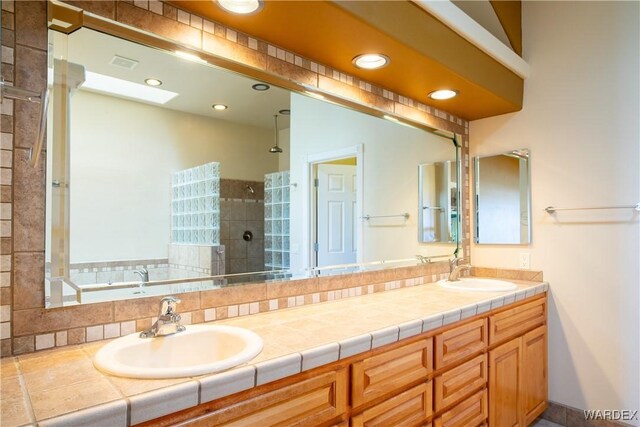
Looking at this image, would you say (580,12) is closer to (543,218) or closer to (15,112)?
(543,218)

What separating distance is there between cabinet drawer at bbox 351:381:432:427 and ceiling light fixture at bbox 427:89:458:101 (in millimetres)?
1573

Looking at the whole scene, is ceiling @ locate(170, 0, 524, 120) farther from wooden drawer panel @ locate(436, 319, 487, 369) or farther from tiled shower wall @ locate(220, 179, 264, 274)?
wooden drawer panel @ locate(436, 319, 487, 369)

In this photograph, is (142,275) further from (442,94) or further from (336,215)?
(442,94)

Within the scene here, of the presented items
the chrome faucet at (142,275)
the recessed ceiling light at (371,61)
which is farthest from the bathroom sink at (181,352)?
the recessed ceiling light at (371,61)

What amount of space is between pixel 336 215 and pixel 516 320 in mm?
1152

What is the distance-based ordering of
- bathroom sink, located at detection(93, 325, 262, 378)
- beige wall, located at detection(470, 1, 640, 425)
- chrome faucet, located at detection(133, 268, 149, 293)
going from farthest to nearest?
beige wall, located at detection(470, 1, 640, 425), chrome faucet, located at detection(133, 268, 149, 293), bathroom sink, located at detection(93, 325, 262, 378)

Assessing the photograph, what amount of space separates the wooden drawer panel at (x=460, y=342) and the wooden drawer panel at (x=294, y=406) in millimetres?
569

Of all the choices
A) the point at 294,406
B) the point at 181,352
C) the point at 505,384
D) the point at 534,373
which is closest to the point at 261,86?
the point at 181,352

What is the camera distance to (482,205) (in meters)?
2.76

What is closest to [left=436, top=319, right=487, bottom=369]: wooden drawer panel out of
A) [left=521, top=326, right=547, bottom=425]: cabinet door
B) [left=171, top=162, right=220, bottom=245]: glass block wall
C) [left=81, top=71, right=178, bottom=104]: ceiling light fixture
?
[left=521, top=326, right=547, bottom=425]: cabinet door

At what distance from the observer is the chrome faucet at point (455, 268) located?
2.52m

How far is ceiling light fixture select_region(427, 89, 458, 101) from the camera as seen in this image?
223cm

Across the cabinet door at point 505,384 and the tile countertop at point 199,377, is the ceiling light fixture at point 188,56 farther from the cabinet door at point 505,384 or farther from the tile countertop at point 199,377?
the cabinet door at point 505,384

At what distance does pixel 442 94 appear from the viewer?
7.47 ft
